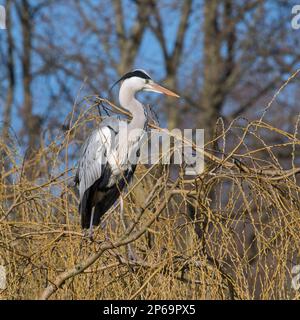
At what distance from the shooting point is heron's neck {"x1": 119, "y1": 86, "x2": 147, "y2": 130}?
4371 millimetres

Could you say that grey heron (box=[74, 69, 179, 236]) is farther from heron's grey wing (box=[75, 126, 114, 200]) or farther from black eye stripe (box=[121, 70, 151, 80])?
black eye stripe (box=[121, 70, 151, 80])

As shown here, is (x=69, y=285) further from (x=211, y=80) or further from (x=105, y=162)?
(x=211, y=80)

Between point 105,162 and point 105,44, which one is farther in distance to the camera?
point 105,44

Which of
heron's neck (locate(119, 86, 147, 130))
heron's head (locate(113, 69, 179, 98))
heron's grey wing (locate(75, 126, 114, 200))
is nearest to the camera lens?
heron's grey wing (locate(75, 126, 114, 200))

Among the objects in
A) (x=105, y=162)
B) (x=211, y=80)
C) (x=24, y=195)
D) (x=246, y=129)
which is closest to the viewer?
(x=246, y=129)

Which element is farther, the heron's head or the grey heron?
the heron's head

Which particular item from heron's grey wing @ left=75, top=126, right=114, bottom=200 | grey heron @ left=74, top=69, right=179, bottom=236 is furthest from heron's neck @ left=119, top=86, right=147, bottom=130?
heron's grey wing @ left=75, top=126, right=114, bottom=200

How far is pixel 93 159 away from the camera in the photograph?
435 centimetres

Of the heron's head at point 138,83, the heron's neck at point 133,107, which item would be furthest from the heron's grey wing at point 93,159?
the heron's head at point 138,83

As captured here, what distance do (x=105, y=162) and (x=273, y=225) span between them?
1.32 m

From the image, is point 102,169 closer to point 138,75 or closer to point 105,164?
point 105,164

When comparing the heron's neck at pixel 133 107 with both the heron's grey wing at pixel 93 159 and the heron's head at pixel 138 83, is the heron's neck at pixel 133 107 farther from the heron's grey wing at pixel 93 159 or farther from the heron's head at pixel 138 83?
the heron's grey wing at pixel 93 159

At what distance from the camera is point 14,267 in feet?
11.4

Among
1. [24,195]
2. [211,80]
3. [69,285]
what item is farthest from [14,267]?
[211,80]
